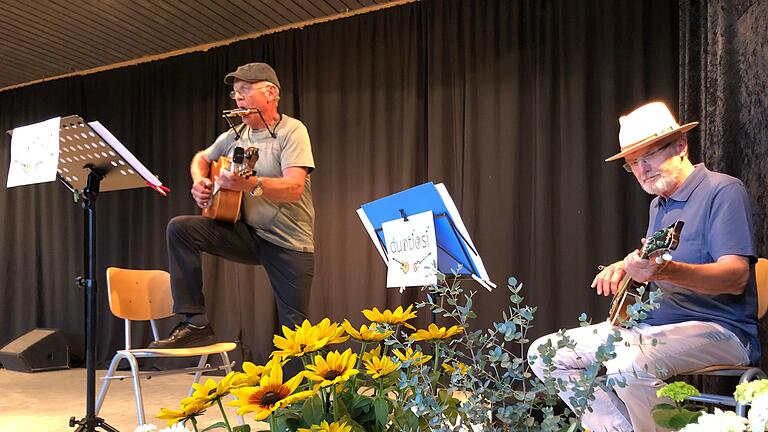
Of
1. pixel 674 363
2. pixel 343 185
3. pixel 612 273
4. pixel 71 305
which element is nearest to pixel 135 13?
pixel 343 185

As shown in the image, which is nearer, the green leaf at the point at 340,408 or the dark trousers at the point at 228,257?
the green leaf at the point at 340,408

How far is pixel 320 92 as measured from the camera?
188 inches

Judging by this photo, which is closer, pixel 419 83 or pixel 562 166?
pixel 562 166

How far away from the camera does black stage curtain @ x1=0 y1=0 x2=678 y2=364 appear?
3.81 metres

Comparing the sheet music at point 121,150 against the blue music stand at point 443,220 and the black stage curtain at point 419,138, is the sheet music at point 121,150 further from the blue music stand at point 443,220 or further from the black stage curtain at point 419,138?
the black stage curtain at point 419,138

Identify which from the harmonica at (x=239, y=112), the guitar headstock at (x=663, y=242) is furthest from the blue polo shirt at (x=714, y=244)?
the harmonica at (x=239, y=112)

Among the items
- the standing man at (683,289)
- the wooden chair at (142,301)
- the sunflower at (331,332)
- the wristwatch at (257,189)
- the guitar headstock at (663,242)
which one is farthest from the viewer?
the wooden chair at (142,301)

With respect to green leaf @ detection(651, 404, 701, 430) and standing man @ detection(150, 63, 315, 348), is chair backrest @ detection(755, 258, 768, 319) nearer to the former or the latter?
green leaf @ detection(651, 404, 701, 430)

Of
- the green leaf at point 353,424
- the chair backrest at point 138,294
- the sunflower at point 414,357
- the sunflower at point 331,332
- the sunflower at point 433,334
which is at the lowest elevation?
the chair backrest at point 138,294

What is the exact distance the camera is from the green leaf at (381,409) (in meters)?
0.69

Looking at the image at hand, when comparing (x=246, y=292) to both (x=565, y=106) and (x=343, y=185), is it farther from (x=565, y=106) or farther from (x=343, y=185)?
(x=565, y=106)

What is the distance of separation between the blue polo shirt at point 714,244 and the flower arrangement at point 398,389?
1394 mm

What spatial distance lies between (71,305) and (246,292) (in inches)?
78.9

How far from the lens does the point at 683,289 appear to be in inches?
76.7
